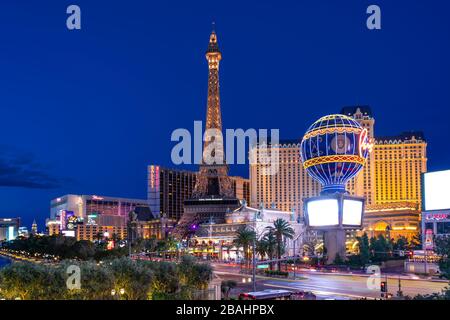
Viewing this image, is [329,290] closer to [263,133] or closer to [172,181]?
[263,133]

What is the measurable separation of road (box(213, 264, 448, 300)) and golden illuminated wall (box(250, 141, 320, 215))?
92461mm

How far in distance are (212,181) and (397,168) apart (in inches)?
2036

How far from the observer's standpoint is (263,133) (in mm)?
167625

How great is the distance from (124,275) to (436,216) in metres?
60.1

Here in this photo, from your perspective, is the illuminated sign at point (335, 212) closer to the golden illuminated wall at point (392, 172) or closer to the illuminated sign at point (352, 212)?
the illuminated sign at point (352, 212)

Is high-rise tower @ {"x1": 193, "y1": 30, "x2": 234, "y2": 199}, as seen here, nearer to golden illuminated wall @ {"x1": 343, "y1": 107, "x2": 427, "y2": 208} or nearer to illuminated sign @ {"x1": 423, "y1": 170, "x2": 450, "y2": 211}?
golden illuminated wall @ {"x1": 343, "y1": 107, "x2": 427, "y2": 208}

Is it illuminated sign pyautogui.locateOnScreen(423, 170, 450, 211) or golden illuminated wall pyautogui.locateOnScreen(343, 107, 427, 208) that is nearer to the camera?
illuminated sign pyautogui.locateOnScreen(423, 170, 450, 211)

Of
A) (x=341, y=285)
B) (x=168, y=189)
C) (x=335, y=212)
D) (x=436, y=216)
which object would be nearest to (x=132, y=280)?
(x=341, y=285)

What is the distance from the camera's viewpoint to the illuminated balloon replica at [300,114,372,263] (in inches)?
3034

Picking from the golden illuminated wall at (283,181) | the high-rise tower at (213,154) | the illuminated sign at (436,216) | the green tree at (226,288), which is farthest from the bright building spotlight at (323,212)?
the golden illuminated wall at (283,181)

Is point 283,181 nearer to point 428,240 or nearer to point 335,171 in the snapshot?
point 335,171

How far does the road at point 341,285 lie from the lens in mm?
46606

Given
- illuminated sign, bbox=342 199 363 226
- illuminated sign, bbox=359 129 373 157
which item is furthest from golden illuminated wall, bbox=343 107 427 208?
illuminated sign, bbox=342 199 363 226
